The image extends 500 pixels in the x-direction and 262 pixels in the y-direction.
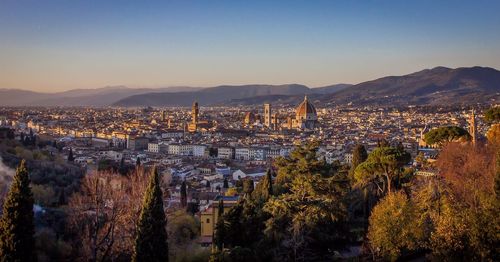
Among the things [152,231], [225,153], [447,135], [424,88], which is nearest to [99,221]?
[152,231]

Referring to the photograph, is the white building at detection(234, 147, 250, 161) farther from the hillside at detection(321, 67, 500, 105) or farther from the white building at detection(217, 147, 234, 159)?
the hillside at detection(321, 67, 500, 105)

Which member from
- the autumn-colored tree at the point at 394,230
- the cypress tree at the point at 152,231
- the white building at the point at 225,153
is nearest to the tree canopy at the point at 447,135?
the autumn-colored tree at the point at 394,230

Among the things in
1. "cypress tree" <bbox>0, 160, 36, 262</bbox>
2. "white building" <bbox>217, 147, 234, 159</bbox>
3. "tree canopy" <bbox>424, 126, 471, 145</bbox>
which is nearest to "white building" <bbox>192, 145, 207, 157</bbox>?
"white building" <bbox>217, 147, 234, 159</bbox>

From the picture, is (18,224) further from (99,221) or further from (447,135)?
(447,135)

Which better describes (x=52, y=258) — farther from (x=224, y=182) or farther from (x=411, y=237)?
(x=224, y=182)

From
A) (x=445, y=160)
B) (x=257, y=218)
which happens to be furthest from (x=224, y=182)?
(x=257, y=218)

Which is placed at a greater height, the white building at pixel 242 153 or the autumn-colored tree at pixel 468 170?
the autumn-colored tree at pixel 468 170

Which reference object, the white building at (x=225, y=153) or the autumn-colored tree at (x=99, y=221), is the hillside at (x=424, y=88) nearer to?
the white building at (x=225, y=153)
